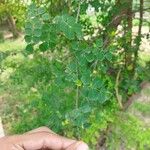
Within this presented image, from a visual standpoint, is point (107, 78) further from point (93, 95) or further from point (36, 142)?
point (36, 142)

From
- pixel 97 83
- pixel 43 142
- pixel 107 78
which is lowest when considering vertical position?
pixel 107 78

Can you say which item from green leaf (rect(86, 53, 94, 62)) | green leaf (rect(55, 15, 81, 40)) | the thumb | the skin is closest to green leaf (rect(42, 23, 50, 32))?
green leaf (rect(55, 15, 81, 40))

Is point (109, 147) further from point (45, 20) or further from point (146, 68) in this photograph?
point (45, 20)

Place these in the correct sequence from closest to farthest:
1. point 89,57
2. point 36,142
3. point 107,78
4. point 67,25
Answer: point 36,142 → point 67,25 → point 89,57 → point 107,78

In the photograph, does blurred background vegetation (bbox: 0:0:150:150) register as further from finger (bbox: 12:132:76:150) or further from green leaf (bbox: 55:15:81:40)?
finger (bbox: 12:132:76:150)

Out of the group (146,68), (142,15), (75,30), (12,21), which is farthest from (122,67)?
(12,21)

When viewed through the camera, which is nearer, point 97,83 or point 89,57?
point 97,83

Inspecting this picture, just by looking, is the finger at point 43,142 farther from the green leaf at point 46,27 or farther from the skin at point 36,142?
the green leaf at point 46,27

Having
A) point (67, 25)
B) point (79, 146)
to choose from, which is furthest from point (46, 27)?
point (79, 146)

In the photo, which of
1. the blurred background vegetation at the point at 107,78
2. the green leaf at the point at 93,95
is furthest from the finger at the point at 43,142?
the blurred background vegetation at the point at 107,78
